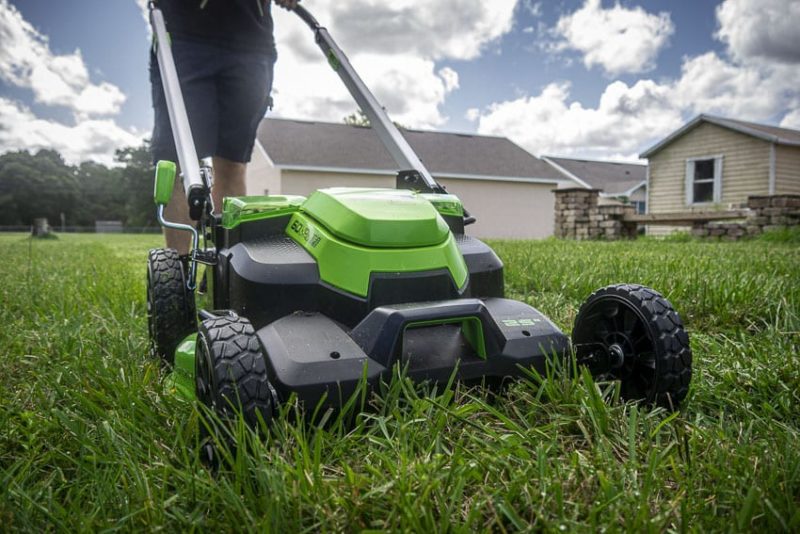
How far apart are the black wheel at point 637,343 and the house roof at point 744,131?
1697cm

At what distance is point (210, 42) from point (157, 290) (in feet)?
5.10

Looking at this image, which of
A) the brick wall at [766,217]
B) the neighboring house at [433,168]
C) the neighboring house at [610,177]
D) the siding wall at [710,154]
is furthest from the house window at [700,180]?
the neighboring house at [610,177]

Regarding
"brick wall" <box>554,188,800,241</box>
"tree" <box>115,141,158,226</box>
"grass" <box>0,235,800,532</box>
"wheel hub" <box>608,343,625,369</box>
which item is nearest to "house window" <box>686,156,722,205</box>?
"brick wall" <box>554,188,800,241</box>

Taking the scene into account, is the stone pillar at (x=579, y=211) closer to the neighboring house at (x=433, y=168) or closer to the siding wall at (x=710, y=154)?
the siding wall at (x=710, y=154)

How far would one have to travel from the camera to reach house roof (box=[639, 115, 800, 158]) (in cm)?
1594

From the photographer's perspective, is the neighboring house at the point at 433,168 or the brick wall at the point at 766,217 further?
the neighboring house at the point at 433,168

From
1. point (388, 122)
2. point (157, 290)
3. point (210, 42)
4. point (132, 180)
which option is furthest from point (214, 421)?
point (132, 180)

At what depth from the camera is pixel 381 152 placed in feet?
74.7

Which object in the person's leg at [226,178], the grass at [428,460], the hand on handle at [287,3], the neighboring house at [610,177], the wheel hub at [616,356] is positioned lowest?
the grass at [428,460]

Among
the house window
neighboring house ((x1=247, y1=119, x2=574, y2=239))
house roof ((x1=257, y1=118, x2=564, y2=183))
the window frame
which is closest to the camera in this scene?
the window frame

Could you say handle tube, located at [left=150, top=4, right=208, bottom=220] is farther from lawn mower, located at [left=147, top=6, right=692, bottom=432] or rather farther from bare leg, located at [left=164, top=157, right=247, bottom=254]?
bare leg, located at [left=164, top=157, right=247, bottom=254]

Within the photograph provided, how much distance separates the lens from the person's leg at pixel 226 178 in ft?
11.6

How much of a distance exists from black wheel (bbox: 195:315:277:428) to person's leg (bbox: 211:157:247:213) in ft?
7.61

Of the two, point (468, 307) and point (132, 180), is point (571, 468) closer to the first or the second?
point (468, 307)
